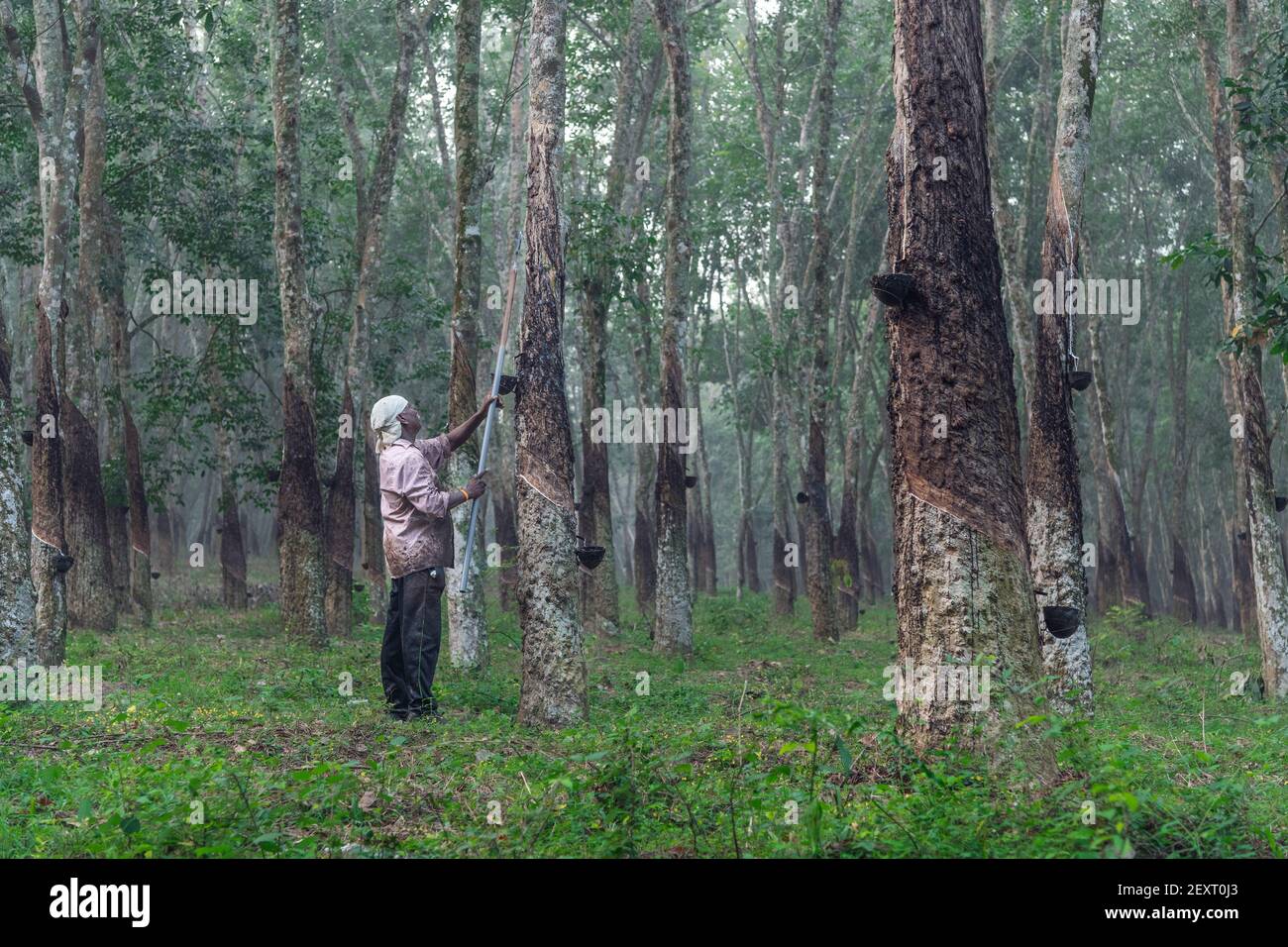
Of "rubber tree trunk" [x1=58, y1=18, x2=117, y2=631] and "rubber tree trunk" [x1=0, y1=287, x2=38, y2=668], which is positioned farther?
"rubber tree trunk" [x1=58, y1=18, x2=117, y2=631]

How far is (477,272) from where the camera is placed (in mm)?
12859

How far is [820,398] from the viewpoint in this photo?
18422 millimetres

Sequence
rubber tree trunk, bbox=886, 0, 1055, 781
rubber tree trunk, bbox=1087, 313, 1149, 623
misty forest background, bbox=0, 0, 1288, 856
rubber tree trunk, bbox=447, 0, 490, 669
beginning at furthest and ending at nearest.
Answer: rubber tree trunk, bbox=1087, 313, 1149, 623
rubber tree trunk, bbox=447, 0, 490, 669
rubber tree trunk, bbox=886, 0, 1055, 781
misty forest background, bbox=0, 0, 1288, 856

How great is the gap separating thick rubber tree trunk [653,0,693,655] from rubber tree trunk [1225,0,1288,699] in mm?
6416

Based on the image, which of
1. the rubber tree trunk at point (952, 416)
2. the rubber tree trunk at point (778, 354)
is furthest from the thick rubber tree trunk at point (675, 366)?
the rubber tree trunk at point (952, 416)

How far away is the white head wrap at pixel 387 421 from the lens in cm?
914

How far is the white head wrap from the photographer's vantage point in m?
9.14

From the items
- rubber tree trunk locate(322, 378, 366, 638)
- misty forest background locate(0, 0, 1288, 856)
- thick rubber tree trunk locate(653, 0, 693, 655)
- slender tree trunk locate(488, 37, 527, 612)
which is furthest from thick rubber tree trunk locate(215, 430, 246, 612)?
thick rubber tree trunk locate(653, 0, 693, 655)

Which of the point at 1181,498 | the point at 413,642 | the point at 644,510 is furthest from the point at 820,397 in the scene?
the point at 1181,498

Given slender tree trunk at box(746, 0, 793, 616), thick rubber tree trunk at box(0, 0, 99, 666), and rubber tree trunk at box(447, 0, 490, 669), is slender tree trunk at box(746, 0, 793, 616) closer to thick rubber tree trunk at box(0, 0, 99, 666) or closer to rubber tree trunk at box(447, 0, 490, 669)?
rubber tree trunk at box(447, 0, 490, 669)

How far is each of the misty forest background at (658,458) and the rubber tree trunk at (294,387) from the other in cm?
5

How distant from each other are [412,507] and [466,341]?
12.6 feet

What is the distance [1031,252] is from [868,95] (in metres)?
5.89

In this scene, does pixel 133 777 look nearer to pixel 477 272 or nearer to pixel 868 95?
pixel 477 272
